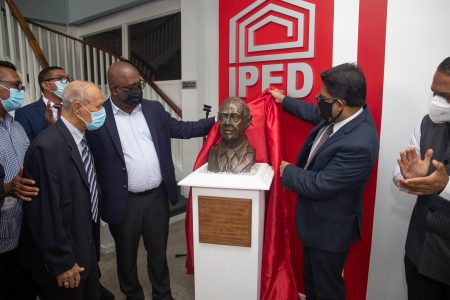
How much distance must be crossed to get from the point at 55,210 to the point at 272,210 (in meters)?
1.19

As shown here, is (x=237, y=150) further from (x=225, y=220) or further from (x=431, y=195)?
(x=431, y=195)

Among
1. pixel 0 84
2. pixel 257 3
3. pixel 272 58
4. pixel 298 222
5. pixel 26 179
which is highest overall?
pixel 257 3

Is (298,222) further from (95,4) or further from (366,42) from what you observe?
(95,4)

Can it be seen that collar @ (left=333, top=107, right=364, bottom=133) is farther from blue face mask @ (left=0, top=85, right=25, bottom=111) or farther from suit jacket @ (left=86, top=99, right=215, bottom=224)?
blue face mask @ (left=0, top=85, right=25, bottom=111)

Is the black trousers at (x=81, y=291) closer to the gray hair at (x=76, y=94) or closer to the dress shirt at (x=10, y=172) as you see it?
the dress shirt at (x=10, y=172)

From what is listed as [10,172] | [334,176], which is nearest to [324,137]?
[334,176]

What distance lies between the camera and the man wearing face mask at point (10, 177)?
148cm

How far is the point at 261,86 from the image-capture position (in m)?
2.26

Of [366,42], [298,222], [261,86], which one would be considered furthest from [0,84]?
[366,42]

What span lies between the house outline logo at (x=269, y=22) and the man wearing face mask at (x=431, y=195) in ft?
3.01

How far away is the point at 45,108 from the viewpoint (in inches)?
82.0

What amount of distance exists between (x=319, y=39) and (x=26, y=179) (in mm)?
1810

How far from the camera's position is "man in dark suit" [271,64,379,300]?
1.45m

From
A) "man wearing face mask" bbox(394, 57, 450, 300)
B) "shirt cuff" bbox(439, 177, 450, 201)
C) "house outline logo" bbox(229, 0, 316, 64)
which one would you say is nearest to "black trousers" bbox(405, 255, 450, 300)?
"man wearing face mask" bbox(394, 57, 450, 300)
